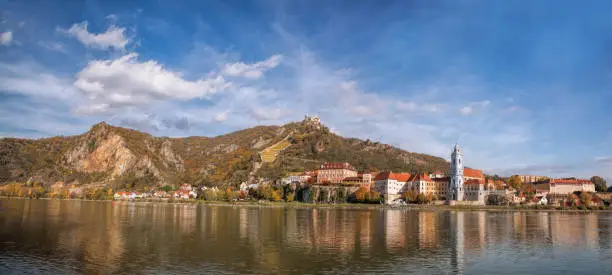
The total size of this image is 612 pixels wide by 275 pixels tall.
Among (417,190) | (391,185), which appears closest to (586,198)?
(417,190)

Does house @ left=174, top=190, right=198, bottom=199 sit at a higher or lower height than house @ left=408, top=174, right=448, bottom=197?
lower

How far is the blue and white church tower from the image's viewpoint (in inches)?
4696

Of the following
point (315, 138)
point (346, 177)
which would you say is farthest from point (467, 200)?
point (315, 138)

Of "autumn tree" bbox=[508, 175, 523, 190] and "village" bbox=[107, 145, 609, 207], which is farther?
"autumn tree" bbox=[508, 175, 523, 190]

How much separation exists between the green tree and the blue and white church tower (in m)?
47.5

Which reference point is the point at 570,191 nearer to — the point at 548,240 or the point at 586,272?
the point at 548,240

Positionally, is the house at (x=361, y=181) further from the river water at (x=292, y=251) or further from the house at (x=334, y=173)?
the river water at (x=292, y=251)

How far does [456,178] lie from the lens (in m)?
121

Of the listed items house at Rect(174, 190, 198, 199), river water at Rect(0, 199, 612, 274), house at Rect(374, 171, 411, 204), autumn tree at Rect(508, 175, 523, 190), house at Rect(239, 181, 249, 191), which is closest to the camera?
river water at Rect(0, 199, 612, 274)

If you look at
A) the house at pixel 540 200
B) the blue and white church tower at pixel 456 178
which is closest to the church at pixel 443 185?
the blue and white church tower at pixel 456 178

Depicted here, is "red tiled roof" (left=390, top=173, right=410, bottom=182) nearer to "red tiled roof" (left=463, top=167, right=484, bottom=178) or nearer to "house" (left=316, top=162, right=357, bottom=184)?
"house" (left=316, top=162, right=357, bottom=184)

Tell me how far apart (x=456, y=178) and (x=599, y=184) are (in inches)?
2024

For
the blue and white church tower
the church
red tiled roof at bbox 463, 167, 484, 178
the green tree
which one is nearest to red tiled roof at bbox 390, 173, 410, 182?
the church

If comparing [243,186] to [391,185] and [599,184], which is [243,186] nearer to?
[391,185]
